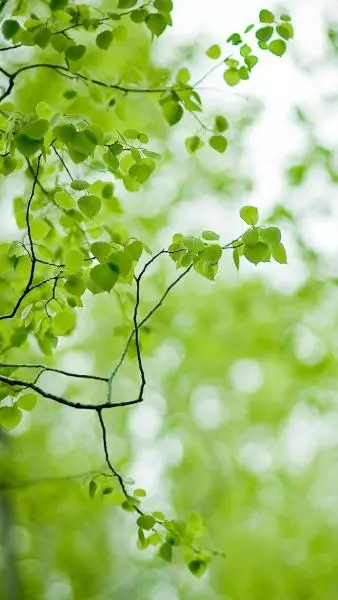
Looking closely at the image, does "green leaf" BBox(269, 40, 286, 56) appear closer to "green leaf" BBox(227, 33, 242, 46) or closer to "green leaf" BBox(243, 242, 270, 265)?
"green leaf" BBox(227, 33, 242, 46)

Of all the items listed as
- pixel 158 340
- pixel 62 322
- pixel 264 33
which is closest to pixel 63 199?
pixel 62 322

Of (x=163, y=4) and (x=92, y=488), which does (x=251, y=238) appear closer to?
(x=163, y=4)

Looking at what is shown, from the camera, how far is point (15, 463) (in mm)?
4336

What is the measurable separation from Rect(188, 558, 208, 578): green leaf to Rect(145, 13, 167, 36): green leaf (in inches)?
59.4

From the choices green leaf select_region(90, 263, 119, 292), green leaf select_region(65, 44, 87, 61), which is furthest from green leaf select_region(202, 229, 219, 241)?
green leaf select_region(65, 44, 87, 61)

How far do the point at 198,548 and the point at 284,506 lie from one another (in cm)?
687

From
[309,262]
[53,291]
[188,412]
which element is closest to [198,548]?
[53,291]

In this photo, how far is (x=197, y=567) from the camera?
6.39 ft

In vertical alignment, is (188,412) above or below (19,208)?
above

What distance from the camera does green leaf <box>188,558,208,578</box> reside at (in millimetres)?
1938

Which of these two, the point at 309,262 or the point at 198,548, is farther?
the point at 309,262

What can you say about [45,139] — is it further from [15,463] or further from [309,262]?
[309,262]

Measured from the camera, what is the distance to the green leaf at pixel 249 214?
1.50 metres

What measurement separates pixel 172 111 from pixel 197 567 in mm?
1371
